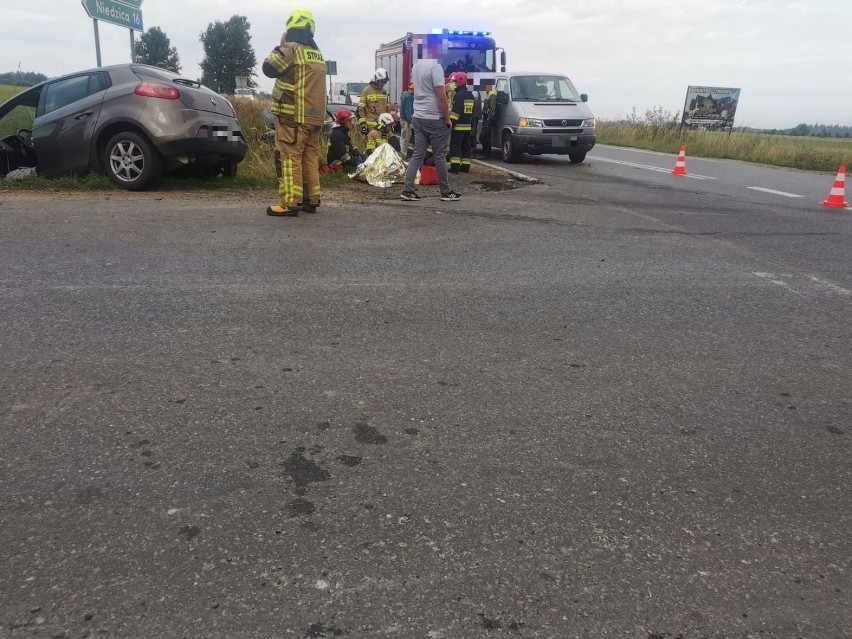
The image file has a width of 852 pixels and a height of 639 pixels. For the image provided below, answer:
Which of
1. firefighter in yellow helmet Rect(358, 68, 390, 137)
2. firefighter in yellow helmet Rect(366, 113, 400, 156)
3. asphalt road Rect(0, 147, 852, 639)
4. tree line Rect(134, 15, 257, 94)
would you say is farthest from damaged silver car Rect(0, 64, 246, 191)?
tree line Rect(134, 15, 257, 94)

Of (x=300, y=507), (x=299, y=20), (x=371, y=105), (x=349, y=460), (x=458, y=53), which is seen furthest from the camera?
(x=458, y=53)

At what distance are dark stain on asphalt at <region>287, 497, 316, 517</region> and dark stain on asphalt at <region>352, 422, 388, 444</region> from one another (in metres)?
0.47

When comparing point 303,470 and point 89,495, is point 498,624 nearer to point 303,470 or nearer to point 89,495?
point 303,470

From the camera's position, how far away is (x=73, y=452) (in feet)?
8.74

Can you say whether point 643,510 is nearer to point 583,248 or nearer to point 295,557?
point 295,557

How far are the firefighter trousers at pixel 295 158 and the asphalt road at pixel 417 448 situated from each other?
1.95 meters

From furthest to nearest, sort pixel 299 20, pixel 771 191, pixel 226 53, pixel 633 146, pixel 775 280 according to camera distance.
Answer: pixel 226 53
pixel 633 146
pixel 771 191
pixel 299 20
pixel 775 280

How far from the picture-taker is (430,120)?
9.12m

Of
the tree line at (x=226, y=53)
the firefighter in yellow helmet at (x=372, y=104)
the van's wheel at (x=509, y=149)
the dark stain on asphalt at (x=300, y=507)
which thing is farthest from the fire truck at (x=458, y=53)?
the tree line at (x=226, y=53)

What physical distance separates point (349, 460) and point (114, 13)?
1328 centimetres

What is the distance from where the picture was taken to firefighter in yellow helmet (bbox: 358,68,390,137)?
40.7 feet

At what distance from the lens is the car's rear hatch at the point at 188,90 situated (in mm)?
8547

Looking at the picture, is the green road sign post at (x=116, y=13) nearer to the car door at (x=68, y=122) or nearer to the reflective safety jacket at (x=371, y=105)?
the car door at (x=68, y=122)

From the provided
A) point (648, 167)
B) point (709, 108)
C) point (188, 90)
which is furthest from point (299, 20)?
point (709, 108)
